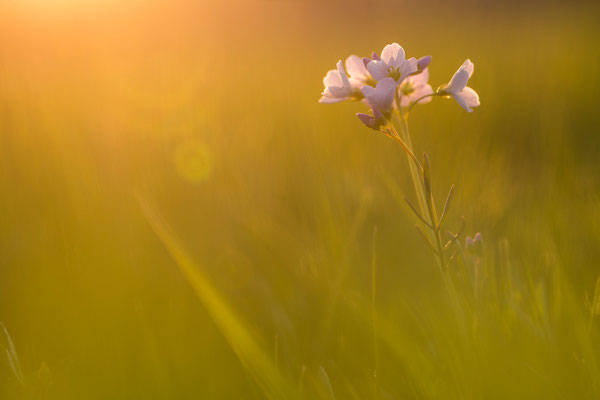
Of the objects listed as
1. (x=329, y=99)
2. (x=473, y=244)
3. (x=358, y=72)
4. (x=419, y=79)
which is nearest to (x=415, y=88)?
(x=419, y=79)

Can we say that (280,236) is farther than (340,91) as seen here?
Yes

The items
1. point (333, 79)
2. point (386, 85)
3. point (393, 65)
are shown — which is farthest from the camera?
point (333, 79)

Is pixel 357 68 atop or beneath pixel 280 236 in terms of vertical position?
atop

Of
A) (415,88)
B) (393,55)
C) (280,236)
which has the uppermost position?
(393,55)

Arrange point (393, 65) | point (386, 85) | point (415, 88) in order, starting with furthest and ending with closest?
point (415, 88), point (393, 65), point (386, 85)

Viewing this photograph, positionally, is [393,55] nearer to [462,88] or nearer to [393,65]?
[393,65]

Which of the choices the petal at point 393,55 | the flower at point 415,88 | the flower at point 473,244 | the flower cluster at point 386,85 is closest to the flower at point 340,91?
the flower cluster at point 386,85

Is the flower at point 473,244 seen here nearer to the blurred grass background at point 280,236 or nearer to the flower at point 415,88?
the blurred grass background at point 280,236
